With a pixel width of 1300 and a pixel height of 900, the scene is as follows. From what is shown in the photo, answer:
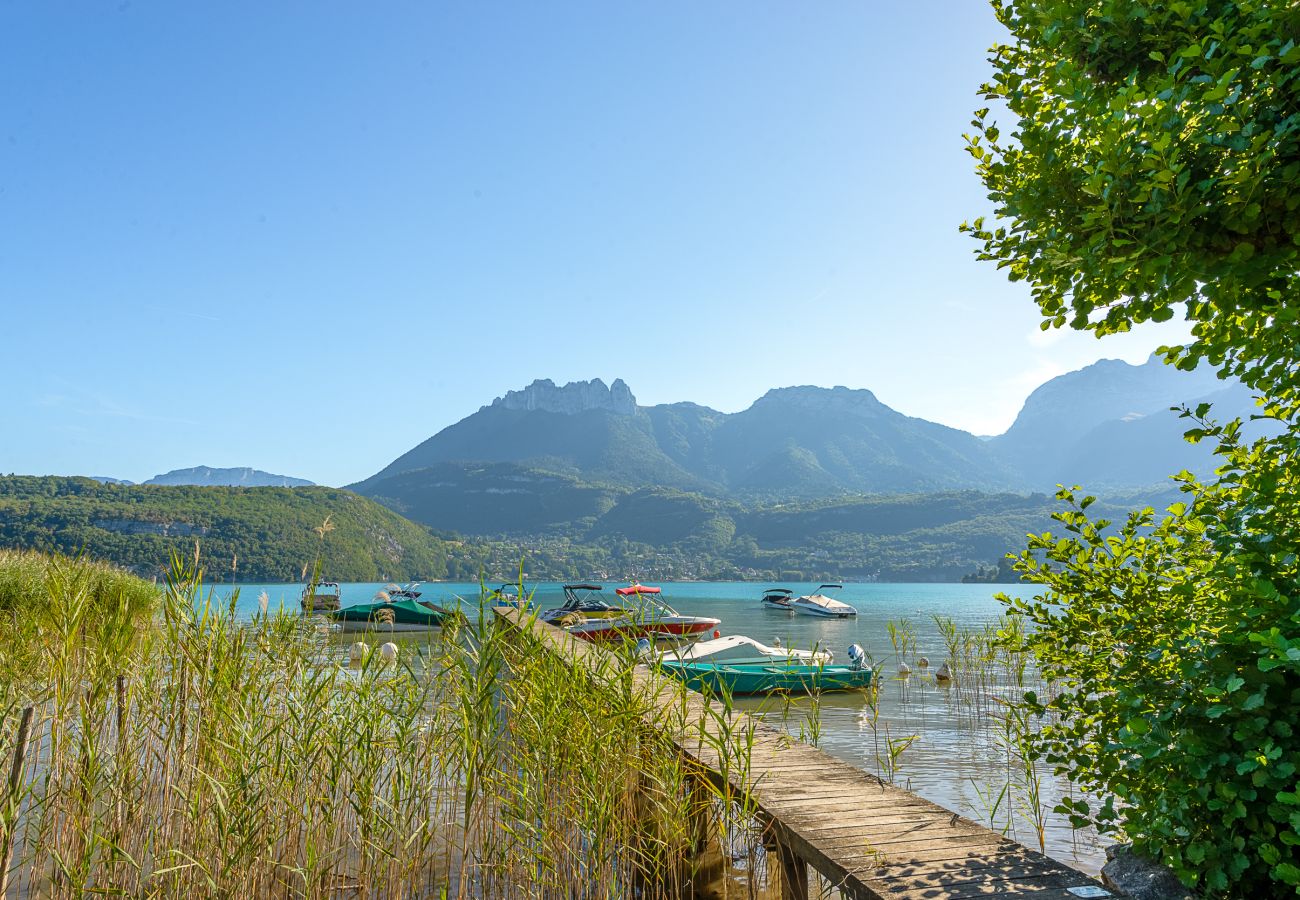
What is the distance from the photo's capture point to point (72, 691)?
4.59 meters

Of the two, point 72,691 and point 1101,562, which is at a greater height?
point 1101,562

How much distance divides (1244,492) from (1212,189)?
4.55 ft

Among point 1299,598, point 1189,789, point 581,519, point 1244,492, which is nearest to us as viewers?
point 1299,598

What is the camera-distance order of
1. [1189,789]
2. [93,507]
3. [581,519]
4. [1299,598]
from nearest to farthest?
[1299,598]
[1189,789]
[93,507]
[581,519]

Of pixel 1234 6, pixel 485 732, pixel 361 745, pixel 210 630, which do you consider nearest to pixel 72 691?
pixel 210 630

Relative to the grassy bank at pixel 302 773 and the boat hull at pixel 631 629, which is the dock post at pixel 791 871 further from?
the boat hull at pixel 631 629

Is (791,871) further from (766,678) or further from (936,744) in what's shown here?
(766,678)

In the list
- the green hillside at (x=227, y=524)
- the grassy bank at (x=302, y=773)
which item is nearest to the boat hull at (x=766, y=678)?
the grassy bank at (x=302, y=773)

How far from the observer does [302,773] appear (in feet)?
13.9

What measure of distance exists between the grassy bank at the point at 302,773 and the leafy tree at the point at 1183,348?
210cm

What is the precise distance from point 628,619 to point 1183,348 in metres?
3.51

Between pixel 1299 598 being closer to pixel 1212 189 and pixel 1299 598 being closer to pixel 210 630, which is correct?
pixel 1212 189

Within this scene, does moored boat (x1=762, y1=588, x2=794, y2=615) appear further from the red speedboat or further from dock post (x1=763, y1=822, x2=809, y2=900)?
dock post (x1=763, y1=822, x2=809, y2=900)

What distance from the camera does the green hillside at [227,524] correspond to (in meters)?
39.4
